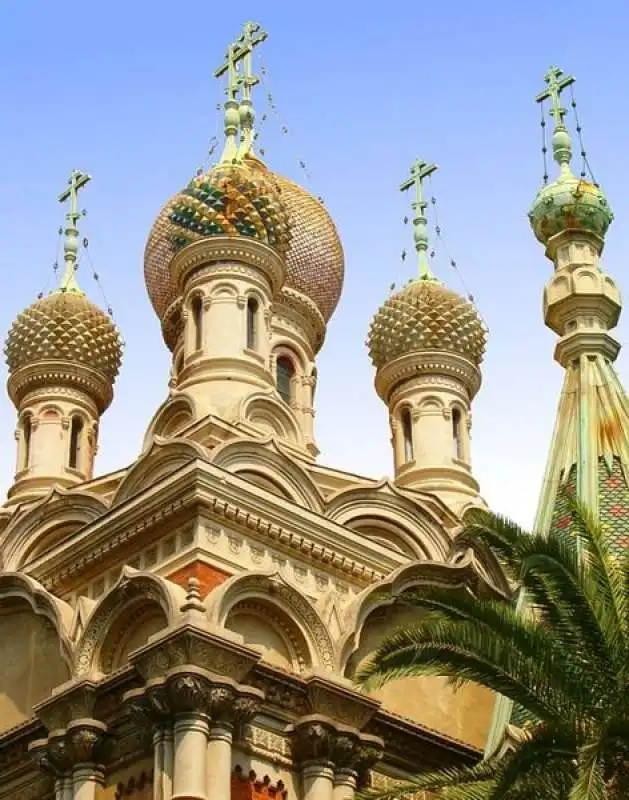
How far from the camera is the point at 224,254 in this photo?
17875 mm

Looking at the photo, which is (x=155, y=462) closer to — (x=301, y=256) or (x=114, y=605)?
(x=114, y=605)

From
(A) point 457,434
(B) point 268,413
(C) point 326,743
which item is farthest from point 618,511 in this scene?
(A) point 457,434

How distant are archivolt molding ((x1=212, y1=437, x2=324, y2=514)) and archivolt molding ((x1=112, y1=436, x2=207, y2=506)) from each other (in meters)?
0.43

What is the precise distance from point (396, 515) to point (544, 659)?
7.71 m

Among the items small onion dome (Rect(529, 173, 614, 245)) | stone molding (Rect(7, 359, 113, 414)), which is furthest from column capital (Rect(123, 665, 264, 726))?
stone molding (Rect(7, 359, 113, 414))

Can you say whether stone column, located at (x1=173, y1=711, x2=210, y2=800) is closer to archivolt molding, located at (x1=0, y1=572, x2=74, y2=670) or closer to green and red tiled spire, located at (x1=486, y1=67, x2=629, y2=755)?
archivolt molding, located at (x1=0, y1=572, x2=74, y2=670)

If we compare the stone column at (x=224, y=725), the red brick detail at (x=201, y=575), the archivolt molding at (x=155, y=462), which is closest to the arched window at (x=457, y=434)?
the archivolt molding at (x=155, y=462)

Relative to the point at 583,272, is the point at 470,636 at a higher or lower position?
lower

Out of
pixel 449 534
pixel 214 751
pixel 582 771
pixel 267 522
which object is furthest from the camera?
pixel 449 534

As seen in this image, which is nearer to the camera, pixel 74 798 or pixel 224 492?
pixel 74 798

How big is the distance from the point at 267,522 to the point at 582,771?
5.91m

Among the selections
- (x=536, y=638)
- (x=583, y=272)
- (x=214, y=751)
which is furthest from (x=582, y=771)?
(x=583, y=272)

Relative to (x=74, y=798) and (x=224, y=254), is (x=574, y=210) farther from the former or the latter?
(x=74, y=798)

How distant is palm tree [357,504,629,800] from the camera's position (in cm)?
912
